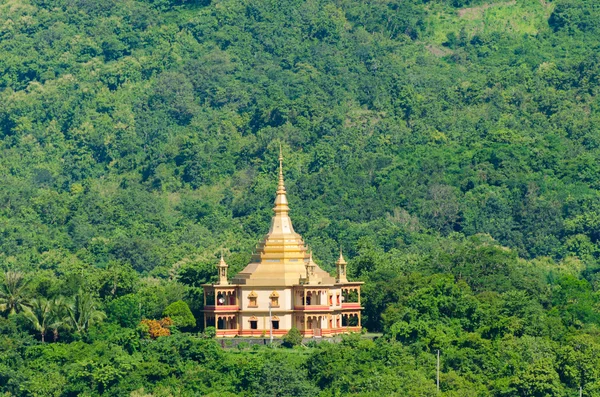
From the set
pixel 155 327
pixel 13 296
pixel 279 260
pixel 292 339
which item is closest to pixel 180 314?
pixel 155 327

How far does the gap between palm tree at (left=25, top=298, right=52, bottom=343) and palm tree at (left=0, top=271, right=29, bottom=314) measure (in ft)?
1.75

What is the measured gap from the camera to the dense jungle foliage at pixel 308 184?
304 ft

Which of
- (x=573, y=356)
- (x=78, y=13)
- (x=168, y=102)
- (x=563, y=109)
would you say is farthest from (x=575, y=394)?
(x=78, y=13)

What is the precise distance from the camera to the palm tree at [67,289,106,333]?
3821 inches

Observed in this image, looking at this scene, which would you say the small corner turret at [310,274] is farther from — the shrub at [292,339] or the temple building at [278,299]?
the shrub at [292,339]

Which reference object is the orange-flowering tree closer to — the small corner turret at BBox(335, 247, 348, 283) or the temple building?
the temple building

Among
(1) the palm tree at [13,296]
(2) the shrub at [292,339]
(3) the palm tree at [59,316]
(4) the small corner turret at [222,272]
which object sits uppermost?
(4) the small corner turret at [222,272]

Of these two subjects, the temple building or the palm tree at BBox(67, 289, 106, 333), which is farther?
the palm tree at BBox(67, 289, 106, 333)

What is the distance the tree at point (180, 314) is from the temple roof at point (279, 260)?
7.38ft

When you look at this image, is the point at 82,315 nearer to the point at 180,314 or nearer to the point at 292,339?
the point at 180,314

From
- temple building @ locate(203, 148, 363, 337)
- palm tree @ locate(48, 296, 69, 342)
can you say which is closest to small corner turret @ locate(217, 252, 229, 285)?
temple building @ locate(203, 148, 363, 337)

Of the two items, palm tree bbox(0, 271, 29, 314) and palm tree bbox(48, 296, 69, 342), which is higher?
palm tree bbox(0, 271, 29, 314)

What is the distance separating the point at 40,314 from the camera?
96.8 metres

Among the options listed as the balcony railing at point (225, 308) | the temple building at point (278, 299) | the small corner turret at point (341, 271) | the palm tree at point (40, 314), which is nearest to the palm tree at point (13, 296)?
the palm tree at point (40, 314)
